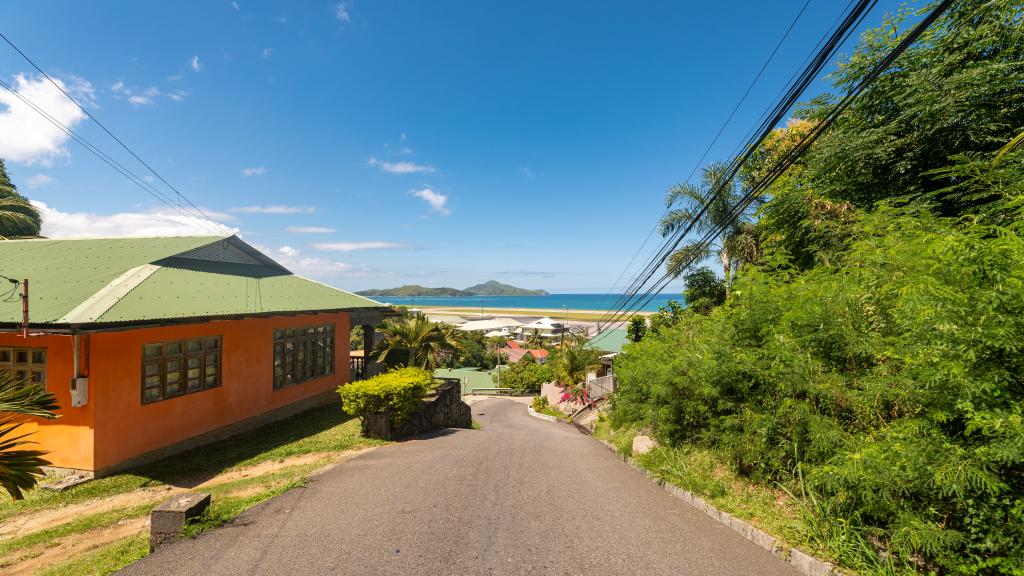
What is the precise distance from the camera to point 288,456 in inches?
395

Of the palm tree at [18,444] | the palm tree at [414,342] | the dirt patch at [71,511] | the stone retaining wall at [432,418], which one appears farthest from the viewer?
the palm tree at [414,342]

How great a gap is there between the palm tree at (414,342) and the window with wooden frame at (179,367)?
27.2 feet

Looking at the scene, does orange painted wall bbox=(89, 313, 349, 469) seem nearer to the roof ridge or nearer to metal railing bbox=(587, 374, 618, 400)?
the roof ridge

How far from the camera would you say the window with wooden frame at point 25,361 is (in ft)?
29.1

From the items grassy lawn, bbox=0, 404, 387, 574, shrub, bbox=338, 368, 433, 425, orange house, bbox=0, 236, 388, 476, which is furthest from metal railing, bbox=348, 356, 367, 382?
shrub, bbox=338, 368, 433, 425

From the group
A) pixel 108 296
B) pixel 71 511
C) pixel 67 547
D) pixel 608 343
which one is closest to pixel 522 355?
pixel 608 343

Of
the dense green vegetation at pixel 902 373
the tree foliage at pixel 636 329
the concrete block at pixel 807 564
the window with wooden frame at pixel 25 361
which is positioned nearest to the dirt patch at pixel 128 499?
the window with wooden frame at pixel 25 361

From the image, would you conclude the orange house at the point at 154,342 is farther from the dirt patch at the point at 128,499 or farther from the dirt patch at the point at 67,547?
the dirt patch at the point at 67,547

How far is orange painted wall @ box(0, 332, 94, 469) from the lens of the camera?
852cm

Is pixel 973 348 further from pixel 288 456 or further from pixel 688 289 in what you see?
pixel 688 289

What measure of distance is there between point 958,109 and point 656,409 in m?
11.3

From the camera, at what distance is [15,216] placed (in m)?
26.5

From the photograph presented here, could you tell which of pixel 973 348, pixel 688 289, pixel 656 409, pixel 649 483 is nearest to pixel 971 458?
pixel 973 348

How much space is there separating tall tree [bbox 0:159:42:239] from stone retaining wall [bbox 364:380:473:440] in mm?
32847
